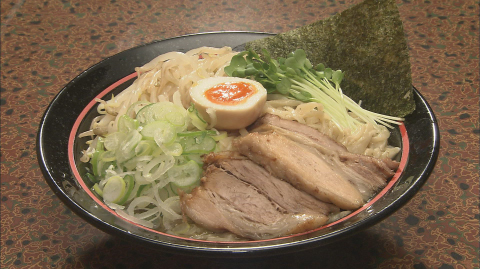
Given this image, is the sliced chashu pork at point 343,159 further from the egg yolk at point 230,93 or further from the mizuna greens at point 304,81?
the mizuna greens at point 304,81

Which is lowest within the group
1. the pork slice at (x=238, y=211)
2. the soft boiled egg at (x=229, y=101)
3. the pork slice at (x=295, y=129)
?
the pork slice at (x=238, y=211)

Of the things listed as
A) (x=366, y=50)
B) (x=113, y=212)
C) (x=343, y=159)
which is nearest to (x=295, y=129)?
(x=343, y=159)

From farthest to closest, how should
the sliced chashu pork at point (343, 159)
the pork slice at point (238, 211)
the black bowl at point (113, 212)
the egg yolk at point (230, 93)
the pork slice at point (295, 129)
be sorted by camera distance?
the egg yolk at point (230, 93) < the pork slice at point (295, 129) < the sliced chashu pork at point (343, 159) < the pork slice at point (238, 211) < the black bowl at point (113, 212)

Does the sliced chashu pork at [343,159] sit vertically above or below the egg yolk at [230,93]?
below

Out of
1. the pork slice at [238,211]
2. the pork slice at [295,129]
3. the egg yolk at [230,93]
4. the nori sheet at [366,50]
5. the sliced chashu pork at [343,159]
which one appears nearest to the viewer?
the pork slice at [238,211]

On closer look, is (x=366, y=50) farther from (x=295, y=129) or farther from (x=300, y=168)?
(x=300, y=168)

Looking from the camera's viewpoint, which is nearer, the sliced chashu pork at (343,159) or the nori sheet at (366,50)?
the sliced chashu pork at (343,159)

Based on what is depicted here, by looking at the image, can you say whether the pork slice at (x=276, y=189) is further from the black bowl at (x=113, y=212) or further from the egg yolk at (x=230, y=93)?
the egg yolk at (x=230, y=93)

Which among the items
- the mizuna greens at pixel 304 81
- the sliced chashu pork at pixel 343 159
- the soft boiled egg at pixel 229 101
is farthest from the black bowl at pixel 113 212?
the soft boiled egg at pixel 229 101
